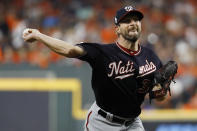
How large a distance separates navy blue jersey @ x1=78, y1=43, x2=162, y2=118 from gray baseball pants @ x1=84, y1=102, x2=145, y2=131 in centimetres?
9

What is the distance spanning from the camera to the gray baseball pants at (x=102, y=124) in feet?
16.5

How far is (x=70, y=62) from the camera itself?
10156 millimetres

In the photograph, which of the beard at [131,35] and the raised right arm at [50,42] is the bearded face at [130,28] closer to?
the beard at [131,35]

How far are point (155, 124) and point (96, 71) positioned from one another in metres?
3.83

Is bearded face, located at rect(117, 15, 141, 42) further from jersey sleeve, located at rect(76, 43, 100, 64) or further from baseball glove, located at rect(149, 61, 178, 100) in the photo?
baseball glove, located at rect(149, 61, 178, 100)

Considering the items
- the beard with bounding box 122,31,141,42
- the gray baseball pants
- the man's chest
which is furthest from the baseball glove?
the beard with bounding box 122,31,141,42

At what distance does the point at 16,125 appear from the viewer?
342 inches

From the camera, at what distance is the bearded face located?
492cm

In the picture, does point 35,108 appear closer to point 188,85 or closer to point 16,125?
point 16,125

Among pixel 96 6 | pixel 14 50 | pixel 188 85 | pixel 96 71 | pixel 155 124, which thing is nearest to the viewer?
pixel 96 71

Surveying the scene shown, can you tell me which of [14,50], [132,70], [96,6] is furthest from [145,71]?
[96,6]

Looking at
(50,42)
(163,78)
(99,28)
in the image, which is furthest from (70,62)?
(50,42)

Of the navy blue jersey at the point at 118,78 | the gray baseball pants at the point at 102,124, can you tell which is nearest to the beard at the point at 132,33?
the navy blue jersey at the point at 118,78

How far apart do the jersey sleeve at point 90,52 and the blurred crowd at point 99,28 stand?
14.6 feet
